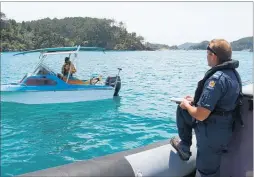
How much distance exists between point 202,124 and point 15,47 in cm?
11374

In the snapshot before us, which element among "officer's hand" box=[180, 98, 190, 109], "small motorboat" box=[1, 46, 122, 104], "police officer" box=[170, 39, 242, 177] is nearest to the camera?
"police officer" box=[170, 39, 242, 177]

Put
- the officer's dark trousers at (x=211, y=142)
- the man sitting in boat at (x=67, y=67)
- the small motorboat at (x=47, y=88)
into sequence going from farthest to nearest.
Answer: the man sitting in boat at (x=67, y=67)
the small motorboat at (x=47, y=88)
the officer's dark trousers at (x=211, y=142)

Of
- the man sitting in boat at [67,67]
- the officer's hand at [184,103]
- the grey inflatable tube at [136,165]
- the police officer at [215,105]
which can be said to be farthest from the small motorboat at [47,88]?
the police officer at [215,105]

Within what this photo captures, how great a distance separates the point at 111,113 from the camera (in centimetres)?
1395

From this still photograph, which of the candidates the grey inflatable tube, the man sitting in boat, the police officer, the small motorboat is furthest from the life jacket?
the man sitting in boat

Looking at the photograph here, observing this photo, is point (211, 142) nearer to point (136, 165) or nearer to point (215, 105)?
point (215, 105)

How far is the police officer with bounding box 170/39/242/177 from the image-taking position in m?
3.41

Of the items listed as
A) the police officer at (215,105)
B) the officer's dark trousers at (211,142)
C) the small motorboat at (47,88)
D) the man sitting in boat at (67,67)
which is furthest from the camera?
the man sitting in boat at (67,67)

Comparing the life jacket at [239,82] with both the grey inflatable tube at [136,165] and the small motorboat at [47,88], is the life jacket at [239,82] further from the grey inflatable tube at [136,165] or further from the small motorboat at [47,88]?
the small motorboat at [47,88]

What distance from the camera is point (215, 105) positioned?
11.5ft

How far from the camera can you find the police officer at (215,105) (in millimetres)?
3406

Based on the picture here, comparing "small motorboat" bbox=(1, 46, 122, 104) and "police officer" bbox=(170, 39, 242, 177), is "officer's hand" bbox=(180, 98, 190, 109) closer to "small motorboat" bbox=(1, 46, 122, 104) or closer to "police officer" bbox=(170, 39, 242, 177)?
"police officer" bbox=(170, 39, 242, 177)

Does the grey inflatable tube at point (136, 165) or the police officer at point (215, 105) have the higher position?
the police officer at point (215, 105)

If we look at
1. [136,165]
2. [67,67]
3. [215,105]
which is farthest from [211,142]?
[67,67]
